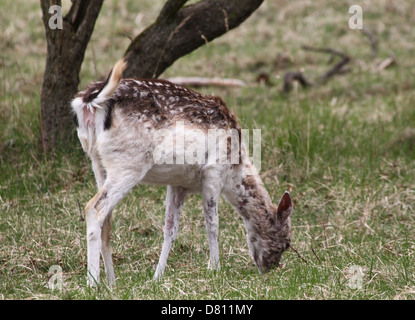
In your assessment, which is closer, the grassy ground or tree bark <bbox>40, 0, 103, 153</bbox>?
the grassy ground

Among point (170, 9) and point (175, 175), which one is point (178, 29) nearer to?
point (170, 9)

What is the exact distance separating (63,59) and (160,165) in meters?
2.58

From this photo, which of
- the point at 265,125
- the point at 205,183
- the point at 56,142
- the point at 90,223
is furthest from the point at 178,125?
the point at 265,125

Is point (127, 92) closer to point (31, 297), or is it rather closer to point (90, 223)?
point (90, 223)

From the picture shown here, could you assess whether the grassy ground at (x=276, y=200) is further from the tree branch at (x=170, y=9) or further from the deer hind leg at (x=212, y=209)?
the tree branch at (x=170, y=9)

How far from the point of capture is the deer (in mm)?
4899

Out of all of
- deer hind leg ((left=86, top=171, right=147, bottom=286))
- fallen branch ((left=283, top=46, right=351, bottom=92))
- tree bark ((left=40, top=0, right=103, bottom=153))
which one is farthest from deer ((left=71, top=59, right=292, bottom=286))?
fallen branch ((left=283, top=46, right=351, bottom=92))

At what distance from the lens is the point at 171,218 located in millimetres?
5707

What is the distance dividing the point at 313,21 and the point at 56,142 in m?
9.40

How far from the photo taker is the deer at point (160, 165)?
4899 millimetres

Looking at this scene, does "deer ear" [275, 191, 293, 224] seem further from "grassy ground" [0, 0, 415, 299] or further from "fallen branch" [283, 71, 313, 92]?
"fallen branch" [283, 71, 313, 92]

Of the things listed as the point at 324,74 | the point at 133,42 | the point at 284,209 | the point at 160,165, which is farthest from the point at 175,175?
the point at 324,74

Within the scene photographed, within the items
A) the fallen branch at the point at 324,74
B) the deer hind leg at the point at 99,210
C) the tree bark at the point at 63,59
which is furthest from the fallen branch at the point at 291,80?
the deer hind leg at the point at 99,210

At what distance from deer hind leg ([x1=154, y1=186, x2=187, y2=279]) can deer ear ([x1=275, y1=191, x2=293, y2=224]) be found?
0.84 m
